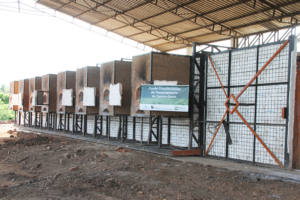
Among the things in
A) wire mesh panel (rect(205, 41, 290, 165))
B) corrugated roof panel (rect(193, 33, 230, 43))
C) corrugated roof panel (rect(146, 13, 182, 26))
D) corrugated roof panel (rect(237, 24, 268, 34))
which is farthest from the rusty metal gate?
corrugated roof panel (rect(193, 33, 230, 43))

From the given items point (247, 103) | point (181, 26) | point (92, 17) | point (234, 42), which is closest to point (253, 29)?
point (234, 42)

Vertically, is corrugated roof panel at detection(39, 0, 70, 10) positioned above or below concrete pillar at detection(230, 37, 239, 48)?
above

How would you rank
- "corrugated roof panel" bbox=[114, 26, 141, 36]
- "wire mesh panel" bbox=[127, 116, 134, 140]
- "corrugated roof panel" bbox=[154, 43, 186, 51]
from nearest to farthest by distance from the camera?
"wire mesh panel" bbox=[127, 116, 134, 140], "corrugated roof panel" bbox=[114, 26, 141, 36], "corrugated roof panel" bbox=[154, 43, 186, 51]

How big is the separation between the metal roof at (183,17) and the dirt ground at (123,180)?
12194 mm

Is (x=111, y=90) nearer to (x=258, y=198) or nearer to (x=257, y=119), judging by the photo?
(x=257, y=119)

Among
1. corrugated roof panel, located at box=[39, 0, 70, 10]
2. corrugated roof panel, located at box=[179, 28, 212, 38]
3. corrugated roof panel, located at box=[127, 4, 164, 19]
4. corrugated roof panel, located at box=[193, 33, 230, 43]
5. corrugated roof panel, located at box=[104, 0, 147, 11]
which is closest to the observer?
corrugated roof panel, located at box=[104, 0, 147, 11]

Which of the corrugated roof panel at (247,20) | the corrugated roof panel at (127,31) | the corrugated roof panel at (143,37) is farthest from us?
the corrugated roof panel at (143,37)

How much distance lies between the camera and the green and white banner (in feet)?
35.2

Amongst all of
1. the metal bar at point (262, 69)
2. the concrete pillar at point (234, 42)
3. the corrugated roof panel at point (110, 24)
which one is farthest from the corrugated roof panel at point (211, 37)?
the metal bar at point (262, 69)

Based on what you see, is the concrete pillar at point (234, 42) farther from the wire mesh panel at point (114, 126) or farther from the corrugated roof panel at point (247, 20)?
the wire mesh panel at point (114, 126)

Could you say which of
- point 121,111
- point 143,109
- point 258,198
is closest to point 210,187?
point 258,198

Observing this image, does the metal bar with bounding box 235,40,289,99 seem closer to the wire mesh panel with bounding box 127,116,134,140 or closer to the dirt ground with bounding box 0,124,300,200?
the dirt ground with bounding box 0,124,300,200

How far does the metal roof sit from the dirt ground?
1219cm

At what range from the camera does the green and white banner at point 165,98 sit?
10.7 metres
